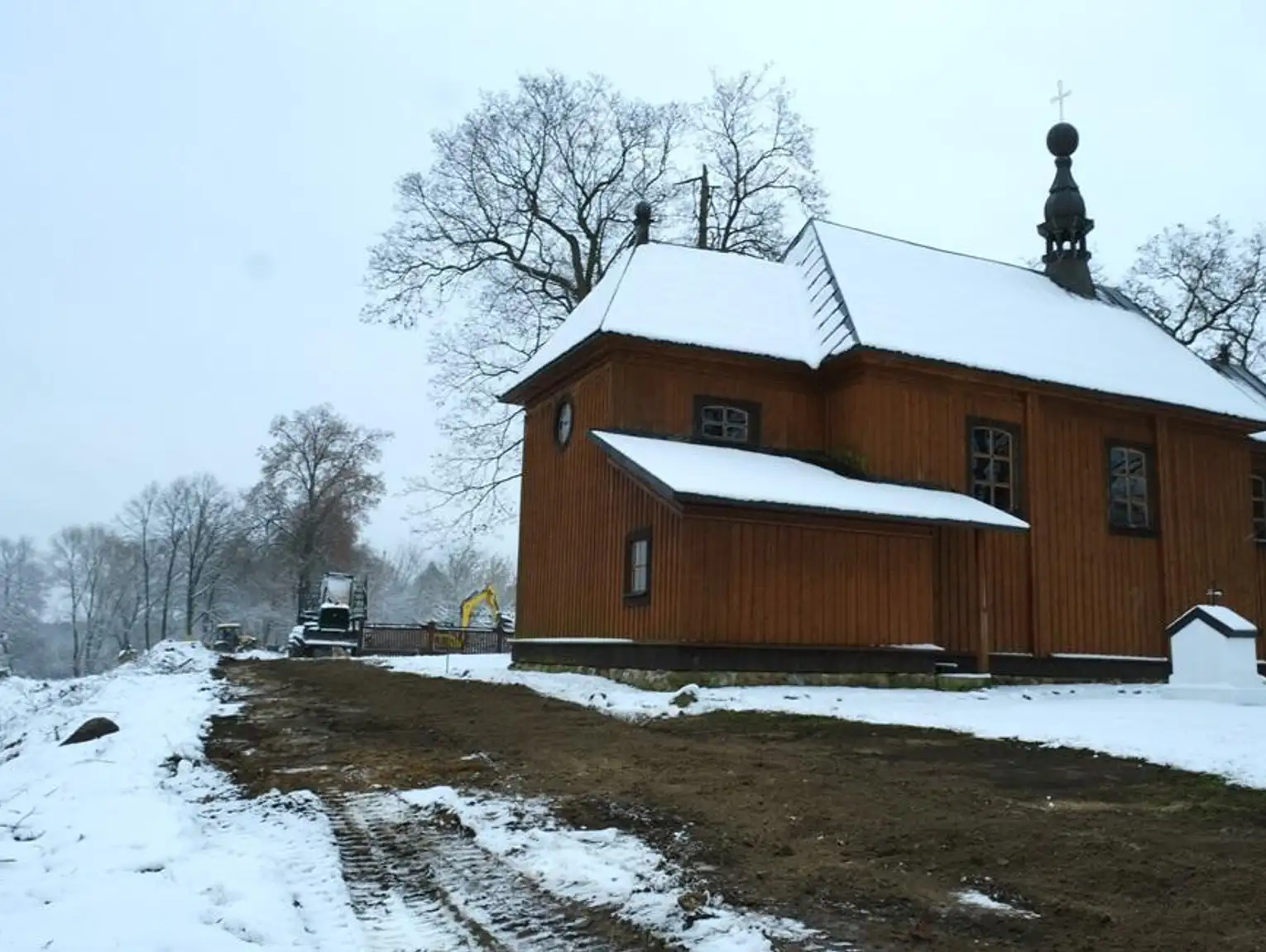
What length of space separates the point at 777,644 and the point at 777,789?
25.1 feet

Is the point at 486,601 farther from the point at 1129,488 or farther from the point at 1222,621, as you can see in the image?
the point at 1222,621

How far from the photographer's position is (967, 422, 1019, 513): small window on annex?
17906 millimetres

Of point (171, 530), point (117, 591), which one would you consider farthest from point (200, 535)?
point (117, 591)

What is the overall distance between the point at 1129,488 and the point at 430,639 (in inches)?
933

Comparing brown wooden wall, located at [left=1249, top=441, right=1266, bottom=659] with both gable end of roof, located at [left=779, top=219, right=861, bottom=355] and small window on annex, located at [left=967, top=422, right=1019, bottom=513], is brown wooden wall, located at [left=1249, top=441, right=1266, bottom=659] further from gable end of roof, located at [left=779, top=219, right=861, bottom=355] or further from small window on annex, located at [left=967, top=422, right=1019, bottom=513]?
gable end of roof, located at [left=779, top=219, right=861, bottom=355]

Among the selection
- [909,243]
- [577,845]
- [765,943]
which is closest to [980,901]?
[765,943]

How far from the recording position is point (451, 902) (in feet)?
15.1

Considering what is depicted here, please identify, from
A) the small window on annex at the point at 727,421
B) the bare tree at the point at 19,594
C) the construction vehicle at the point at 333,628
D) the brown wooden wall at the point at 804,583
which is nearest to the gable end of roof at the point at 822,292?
the small window on annex at the point at 727,421

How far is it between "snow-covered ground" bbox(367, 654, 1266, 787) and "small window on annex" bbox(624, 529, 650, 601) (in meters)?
1.41

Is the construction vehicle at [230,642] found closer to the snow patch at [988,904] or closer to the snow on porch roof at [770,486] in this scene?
the snow on porch roof at [770,486]

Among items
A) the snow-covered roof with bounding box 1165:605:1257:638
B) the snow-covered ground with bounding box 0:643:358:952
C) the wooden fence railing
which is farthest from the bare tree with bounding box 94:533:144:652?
the snow-covered roof with bounding box 1165:605:1257:638

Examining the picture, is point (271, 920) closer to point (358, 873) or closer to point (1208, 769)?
point (358, 873)

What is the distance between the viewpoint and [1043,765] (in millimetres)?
8141

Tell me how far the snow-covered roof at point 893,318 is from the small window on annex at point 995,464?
113 centimetres
